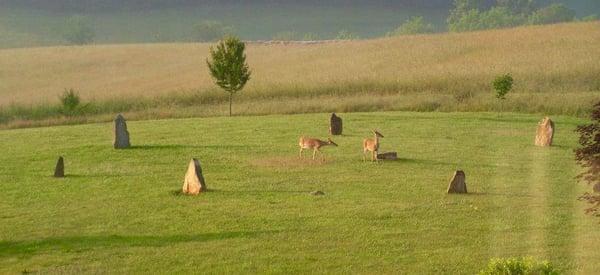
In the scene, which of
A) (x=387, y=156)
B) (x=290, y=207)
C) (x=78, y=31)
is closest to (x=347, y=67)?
(x=387, y=156)

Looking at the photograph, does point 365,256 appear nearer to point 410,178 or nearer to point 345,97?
point 410,178

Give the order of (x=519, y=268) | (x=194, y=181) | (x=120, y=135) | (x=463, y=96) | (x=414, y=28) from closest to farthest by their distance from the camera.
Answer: (x=519, y=268)
(x=194, y=181)
(x=120, y=135)
(x=463, y=96)
(x=414, y=28)

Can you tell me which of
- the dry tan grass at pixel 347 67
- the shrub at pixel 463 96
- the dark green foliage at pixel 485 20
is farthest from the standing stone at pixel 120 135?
the dark green foliage at pixel 485 20

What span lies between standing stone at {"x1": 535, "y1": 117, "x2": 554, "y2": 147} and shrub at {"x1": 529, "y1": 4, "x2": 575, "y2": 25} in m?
143

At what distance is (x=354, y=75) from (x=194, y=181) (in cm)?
4093

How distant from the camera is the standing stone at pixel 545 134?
1411 inches

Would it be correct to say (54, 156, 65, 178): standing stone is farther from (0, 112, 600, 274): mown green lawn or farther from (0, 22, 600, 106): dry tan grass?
(0, 22, 600, 106): dry tan grass

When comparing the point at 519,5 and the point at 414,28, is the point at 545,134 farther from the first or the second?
the point at 519,5

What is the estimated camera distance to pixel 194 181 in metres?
27.4

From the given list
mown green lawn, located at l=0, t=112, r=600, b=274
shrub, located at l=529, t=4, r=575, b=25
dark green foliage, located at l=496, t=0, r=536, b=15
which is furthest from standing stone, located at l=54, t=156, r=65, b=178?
dark green foliage, located at l=496, t=0, r=536, b=15

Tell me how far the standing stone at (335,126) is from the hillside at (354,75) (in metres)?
12.1

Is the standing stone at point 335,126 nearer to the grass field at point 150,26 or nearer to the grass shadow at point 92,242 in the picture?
the grass shadow at point 92,242

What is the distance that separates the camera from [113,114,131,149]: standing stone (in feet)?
120

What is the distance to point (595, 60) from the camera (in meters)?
64.1
